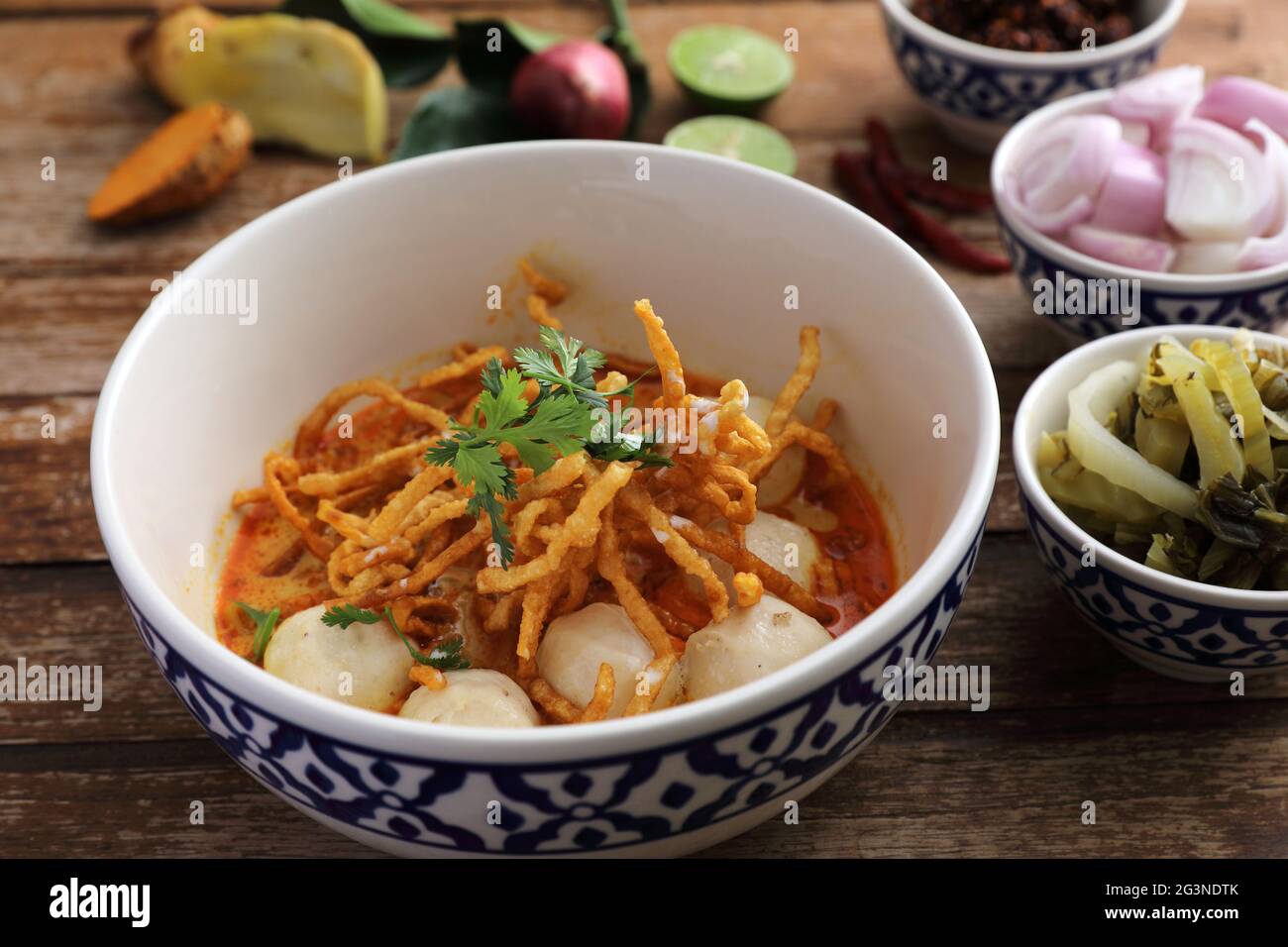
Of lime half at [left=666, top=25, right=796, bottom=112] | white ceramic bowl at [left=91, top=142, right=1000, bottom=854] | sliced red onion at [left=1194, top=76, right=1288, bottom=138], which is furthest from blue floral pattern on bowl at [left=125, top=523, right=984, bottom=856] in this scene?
lime half at [left=666, top=25, right=796, bottom=112]

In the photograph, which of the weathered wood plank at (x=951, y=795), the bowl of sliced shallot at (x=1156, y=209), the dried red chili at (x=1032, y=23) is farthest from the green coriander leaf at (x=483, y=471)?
the dried red chili at (x=1032, y=23)

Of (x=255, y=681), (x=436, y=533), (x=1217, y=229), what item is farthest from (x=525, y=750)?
(x=1217, y=229)

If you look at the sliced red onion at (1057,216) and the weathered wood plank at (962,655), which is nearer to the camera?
the weathered wood plank at (962,655)

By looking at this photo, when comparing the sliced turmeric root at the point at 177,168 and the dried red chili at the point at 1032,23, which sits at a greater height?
the dried red chili at the point at 1032,23

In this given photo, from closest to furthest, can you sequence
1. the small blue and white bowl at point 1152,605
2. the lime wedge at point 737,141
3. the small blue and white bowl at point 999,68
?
the small blue and white bowl at point 1152,605 < the small blue and white bowl at point 999,68 < the lime wedge at point 737,141

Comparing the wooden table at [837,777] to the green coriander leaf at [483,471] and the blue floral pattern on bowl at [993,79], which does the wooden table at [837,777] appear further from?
the green coriander leaf at [483,471]

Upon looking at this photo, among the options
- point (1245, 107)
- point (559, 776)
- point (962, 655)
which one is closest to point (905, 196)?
point (1245, 107)

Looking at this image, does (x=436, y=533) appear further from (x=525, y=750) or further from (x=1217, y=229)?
(x=1217, y=229)

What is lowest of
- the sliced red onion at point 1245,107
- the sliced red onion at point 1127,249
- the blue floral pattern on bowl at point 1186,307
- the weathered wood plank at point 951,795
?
the weathered wood plank at point 951,795
